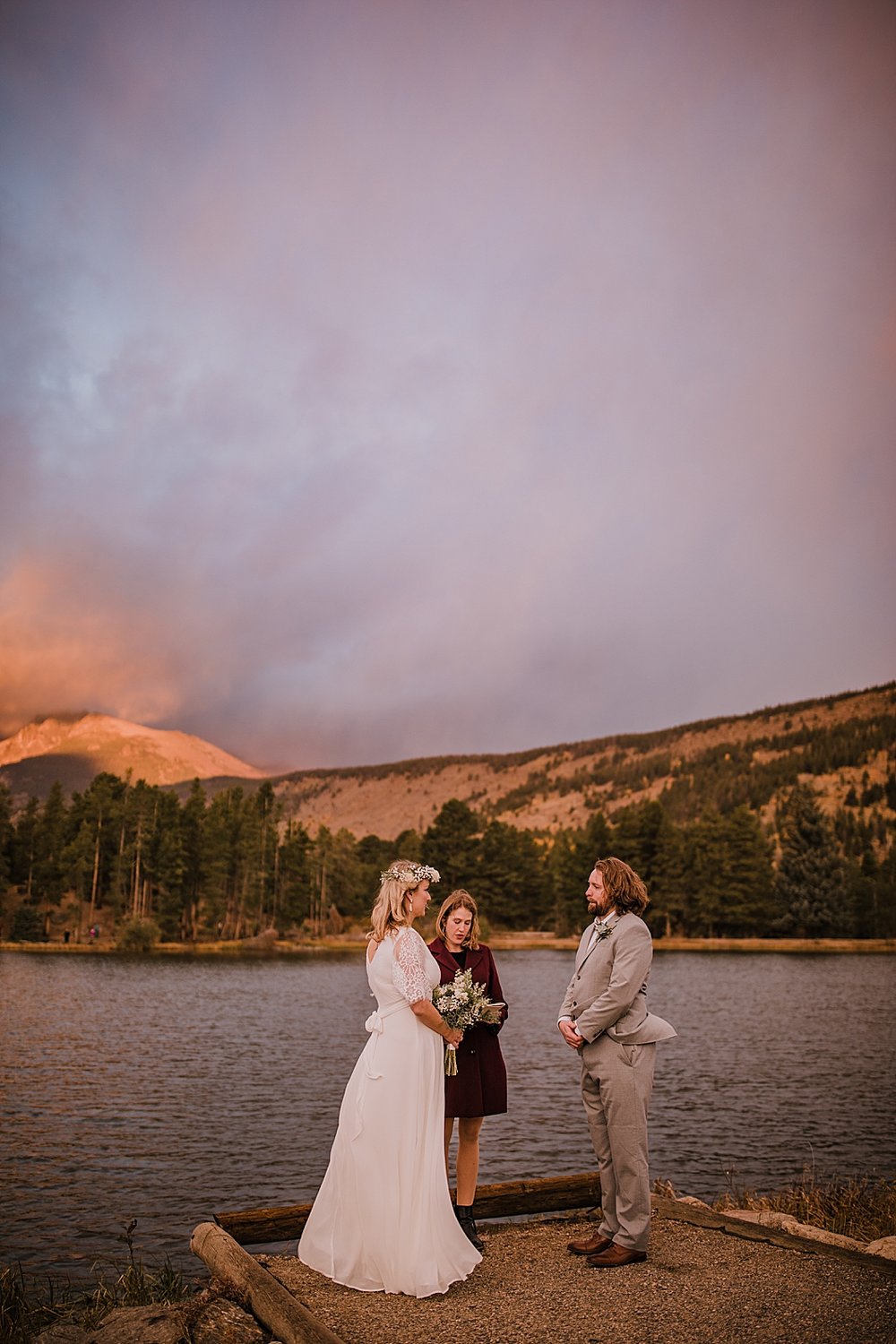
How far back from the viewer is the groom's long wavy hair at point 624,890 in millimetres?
8070

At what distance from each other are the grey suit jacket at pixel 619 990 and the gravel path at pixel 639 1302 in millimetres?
1805

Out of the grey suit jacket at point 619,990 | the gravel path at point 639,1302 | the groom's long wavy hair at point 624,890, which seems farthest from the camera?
the groom's long wavy hair at point 624,890

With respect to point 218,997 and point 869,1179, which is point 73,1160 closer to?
point 869,1179

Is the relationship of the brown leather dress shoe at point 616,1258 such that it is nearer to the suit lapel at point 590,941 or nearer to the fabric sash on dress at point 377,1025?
the suit lapel at point 590,941

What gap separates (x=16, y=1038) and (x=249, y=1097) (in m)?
13.1

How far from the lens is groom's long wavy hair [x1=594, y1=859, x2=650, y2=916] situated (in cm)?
807

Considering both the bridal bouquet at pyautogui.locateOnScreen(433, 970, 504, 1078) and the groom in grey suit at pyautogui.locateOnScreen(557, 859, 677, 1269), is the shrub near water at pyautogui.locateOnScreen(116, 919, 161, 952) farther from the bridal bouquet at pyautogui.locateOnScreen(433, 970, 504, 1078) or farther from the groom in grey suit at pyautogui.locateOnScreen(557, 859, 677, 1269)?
the groom in grey suit at pyautogui.locateOnScreen(557, 859, 677, 1269)

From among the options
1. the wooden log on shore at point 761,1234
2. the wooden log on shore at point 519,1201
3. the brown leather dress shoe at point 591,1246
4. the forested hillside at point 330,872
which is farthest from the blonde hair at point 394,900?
the forested hillside at point 330,872

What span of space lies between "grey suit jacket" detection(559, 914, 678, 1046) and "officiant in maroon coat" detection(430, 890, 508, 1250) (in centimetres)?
77

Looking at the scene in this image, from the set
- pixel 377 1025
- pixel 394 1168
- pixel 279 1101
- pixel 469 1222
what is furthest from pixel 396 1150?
pixel 279 1101

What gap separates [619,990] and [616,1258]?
2.22 metres

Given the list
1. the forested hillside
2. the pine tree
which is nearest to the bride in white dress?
the forested hillside

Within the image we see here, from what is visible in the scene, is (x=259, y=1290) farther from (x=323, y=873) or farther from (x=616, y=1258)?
(x=323, y=873)

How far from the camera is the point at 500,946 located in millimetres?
98625
